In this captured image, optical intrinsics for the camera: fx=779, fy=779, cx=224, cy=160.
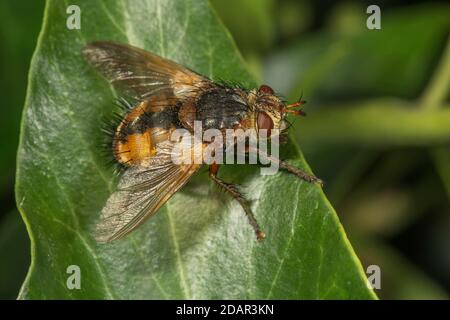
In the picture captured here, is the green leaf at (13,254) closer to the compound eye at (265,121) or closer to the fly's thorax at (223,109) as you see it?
the fly's thorax at (223,109)

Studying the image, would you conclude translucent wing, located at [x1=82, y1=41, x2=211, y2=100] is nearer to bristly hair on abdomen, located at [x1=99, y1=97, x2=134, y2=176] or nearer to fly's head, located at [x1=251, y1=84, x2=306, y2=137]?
bristly hair on abdomen, located at [x1=99, y1=97, x2=134, y2=176]

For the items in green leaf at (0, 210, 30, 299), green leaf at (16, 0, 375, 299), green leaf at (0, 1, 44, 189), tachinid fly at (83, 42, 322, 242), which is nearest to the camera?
green leaf at (16, 0, 375, 299)

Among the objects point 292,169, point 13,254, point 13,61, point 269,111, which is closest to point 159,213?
point 292,169

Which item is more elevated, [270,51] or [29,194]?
[270,51]

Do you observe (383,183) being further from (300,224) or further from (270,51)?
(300,224)

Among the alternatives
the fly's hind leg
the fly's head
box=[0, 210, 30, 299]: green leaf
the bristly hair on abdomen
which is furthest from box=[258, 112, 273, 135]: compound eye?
box=[0, 210, 30, 299]: green leaf
